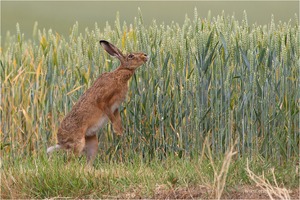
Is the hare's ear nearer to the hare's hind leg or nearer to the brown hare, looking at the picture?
the brown hare

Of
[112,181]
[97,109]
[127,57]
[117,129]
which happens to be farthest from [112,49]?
[112,181]

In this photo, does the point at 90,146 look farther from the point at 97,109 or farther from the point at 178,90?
the point at 178,90

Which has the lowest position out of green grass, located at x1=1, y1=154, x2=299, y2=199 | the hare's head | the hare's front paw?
green grass, located at x1=1, y1=154, x2=299, y2=199

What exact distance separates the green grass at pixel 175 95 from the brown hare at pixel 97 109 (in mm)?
328

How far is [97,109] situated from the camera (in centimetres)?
766

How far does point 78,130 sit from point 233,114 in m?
1.95

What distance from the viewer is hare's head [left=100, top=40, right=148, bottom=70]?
768cm

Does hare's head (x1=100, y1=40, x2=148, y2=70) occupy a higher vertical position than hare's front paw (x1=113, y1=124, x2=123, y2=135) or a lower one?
higher

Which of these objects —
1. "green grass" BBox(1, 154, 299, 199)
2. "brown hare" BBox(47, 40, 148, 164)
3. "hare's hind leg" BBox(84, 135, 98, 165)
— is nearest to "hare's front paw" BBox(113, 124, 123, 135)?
"brown hare" BBox(47, 40, 148, 164)

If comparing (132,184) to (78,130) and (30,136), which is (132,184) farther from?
(30,136)

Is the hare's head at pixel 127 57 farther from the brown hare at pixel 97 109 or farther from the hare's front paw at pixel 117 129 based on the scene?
the hare's front paw at pixel 117 129

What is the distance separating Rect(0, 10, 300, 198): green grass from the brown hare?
33 centimetres

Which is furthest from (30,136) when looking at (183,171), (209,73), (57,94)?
(183,171)

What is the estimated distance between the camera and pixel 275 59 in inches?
295
